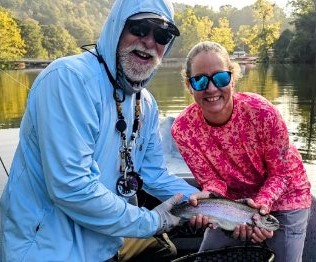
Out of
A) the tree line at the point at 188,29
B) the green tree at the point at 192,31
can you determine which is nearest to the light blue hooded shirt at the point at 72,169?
the tree line at the point at 188,29

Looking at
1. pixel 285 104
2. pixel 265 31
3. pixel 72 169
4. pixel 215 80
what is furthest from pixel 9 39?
pixel 72 169

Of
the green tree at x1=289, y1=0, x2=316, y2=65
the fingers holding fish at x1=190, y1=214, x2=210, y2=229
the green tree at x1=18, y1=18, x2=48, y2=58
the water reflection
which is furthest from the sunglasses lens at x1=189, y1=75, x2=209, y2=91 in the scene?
the green tree at x1=18, y1=18, x2=48, y2=58

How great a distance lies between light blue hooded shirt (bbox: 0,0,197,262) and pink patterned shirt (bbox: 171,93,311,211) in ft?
2.94

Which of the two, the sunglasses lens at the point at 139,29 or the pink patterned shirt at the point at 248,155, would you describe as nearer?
the sunglasses lens at the point at 139,29

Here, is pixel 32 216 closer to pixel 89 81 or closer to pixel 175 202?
pixel 89 81

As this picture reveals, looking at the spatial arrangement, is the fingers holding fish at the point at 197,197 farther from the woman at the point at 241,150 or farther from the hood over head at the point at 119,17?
the hood over head at the point at 119,17

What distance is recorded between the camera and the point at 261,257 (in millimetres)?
3051

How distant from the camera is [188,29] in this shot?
358 feet

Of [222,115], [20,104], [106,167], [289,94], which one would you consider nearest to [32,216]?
[106,167]

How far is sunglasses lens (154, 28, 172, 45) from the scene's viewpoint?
2.60m

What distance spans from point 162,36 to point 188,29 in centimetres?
10930

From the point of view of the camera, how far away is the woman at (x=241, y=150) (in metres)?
3.17

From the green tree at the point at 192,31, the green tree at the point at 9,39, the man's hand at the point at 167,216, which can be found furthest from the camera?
the green tree at the point at 192,31

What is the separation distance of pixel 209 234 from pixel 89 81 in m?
1.84
